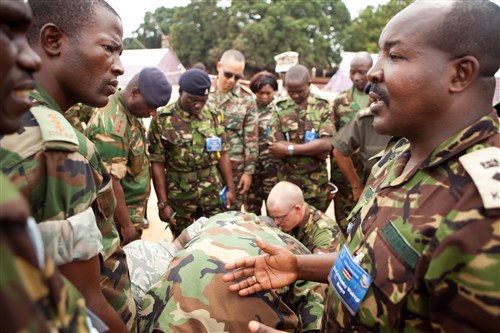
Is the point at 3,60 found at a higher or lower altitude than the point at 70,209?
higher

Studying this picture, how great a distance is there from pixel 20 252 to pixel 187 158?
3575 mm

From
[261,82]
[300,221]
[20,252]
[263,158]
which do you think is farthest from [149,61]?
[20,252]

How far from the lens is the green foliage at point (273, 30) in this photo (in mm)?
34812

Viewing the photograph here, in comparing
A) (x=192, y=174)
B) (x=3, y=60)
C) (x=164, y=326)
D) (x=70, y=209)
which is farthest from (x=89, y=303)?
(x=192, y=174)

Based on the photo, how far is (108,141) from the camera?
→ 3.04m

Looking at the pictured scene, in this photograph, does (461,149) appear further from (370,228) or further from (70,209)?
(70,209)

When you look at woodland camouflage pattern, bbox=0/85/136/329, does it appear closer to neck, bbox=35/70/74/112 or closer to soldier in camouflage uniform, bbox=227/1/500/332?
neck, bbox=35/70/74/112

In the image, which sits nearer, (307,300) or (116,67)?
(116,67)

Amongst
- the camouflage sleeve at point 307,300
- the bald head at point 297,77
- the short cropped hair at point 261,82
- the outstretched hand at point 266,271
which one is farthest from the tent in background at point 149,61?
the outstretched hand at point 266,271

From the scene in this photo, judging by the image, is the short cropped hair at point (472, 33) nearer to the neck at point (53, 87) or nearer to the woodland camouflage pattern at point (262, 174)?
the neck at point (53, 87)

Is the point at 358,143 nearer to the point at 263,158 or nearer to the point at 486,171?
the point at 263,158

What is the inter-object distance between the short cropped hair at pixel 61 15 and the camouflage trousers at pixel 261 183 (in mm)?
4020

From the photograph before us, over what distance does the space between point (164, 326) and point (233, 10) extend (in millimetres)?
38608

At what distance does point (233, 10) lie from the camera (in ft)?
123
